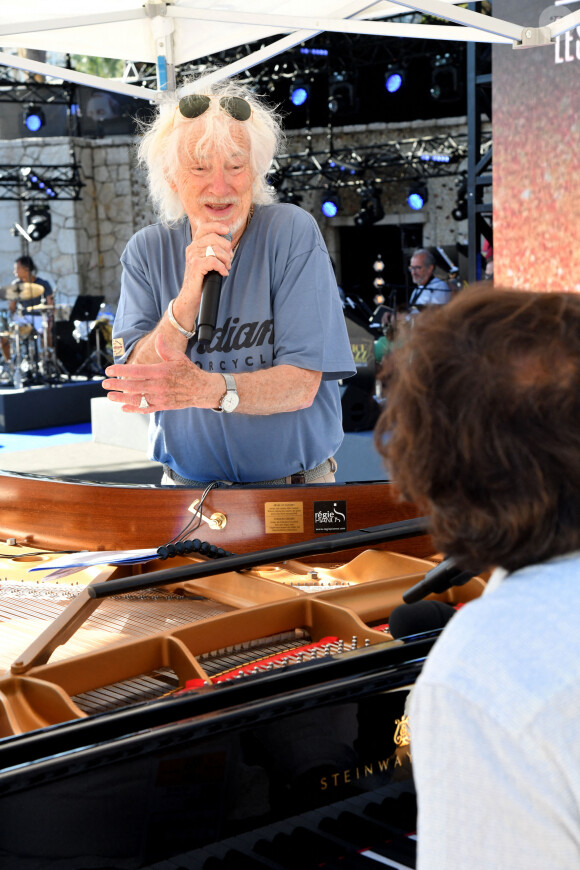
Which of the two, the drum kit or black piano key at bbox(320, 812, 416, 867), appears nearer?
black piano key at bbox(320, 812, 416, 867)

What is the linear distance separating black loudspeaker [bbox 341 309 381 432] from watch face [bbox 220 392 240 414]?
644cm

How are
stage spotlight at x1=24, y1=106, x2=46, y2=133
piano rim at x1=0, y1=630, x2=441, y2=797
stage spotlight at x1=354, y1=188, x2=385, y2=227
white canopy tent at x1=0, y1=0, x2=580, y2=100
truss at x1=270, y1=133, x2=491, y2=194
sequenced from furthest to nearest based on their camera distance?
stage spotlight at x1=24, y1=106, x2=46, y2=133 < stage spotlight at x1=354, y1=188, x2=385, y2=227 < truss at x1=270, y1=133, x2=491, y2=194 < white canopy tent at x1=0, y1=0, x2=580, y2=100 < piano rim at x1=0, y1=630, x2=441, y2=797

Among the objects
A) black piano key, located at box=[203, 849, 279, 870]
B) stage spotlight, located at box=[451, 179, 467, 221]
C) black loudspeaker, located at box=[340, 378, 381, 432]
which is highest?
stage spotlight, located at box=[451, 179, 467, 221]

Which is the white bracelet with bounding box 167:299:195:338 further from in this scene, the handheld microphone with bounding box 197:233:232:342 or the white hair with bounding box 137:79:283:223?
the white hair with bounding box 137:79:283:223

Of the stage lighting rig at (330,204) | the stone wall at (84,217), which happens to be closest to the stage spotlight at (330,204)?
the stage lighting rig at (330,204)

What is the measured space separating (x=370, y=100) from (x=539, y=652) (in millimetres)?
15450

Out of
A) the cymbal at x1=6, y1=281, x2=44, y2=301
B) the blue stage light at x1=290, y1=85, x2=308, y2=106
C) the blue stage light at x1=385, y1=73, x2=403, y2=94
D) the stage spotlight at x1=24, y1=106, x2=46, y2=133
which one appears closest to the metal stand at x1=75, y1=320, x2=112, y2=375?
the cymbal at x1=6, y1=281, x2=44, y2=301

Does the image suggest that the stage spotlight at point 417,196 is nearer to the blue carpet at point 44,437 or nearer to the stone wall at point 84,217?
the stone wall at point 84,217

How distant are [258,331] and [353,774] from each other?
116cm

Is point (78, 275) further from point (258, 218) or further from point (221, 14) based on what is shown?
point (258, 218)

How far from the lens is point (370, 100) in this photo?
15.0m

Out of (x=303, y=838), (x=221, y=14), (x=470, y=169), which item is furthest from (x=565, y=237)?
(x=303, y=838)

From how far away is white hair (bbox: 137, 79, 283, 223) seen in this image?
2.13m

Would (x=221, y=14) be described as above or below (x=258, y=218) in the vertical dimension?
above
